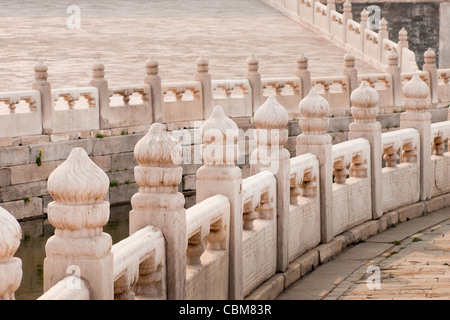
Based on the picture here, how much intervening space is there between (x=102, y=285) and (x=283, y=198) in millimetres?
3792

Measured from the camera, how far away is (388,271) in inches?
361

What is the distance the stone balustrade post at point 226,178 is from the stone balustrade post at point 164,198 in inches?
41.9

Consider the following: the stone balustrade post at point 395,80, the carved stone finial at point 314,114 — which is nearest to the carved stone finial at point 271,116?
the carved stone finial at point 314,114

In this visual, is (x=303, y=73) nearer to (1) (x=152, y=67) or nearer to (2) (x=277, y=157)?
(1) (x=152, y=67)

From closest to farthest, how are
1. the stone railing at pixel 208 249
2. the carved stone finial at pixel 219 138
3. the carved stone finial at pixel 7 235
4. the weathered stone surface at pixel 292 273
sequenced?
the carved stone finial at pixel 7 235, the stone railing at pixel 208 249, the carved stone finial at pixel 219 138, the weathered stone surface at pixel 292 273

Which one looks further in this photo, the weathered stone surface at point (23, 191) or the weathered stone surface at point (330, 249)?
the weathered stone surface at point (23, 191)

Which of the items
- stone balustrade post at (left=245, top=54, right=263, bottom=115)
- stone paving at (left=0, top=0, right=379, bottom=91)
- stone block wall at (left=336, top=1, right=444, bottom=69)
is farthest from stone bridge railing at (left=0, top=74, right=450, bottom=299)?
stone block wall at (left=336, top=1, right=444, bottom=69)

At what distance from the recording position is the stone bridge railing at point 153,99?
14922mm

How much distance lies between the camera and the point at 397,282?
871 centimetres

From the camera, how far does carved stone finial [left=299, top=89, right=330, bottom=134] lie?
995 cm

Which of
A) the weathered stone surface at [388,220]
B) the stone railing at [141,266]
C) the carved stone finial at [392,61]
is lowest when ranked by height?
the weathered stone surface at [388,220]

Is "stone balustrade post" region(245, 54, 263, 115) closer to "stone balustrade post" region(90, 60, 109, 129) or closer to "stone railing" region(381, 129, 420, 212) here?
"stone balustrade post" region(90, 60, 109, 129)

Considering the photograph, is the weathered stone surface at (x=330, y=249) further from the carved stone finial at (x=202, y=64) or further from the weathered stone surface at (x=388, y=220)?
the carved stone finial at (x=202, y=64)

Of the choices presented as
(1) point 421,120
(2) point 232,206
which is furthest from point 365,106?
(2) point 232,206
